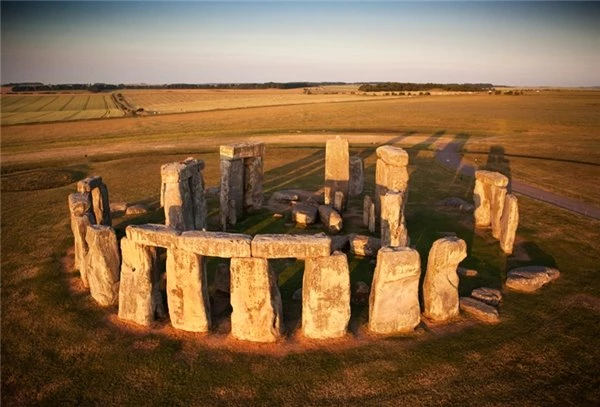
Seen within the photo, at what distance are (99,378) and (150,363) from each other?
92cm

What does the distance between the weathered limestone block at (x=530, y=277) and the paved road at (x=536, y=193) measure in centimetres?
688

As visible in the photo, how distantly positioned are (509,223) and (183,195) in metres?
10.2

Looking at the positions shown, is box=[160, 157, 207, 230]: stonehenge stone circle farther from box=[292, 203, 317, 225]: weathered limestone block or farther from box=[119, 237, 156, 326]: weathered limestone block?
box=[292, 203, 317, 225]: weathered limestone block

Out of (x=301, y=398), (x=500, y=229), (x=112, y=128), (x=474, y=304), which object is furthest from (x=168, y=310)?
(x=112, y=128)

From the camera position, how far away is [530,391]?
7.60 m

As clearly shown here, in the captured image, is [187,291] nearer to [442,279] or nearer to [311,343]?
[311,343]

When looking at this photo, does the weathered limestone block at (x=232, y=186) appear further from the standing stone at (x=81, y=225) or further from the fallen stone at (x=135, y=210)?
the standing stone at (x=81, y=225)

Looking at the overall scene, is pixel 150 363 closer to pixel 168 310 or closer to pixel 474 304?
pixel 168 310

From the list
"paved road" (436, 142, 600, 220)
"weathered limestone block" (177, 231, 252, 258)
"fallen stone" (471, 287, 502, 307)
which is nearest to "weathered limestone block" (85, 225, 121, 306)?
"weathered limestone block" (177, 231, 252, 258)

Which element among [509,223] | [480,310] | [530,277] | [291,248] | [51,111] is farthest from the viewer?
[51,111]

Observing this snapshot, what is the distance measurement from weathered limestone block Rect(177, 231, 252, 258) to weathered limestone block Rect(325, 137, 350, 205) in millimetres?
9287

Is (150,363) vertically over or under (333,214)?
under

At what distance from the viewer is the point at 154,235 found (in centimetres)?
905

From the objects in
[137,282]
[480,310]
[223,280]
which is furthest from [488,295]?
[137,282]
